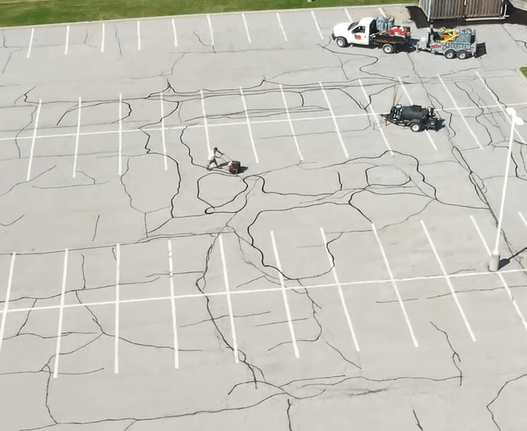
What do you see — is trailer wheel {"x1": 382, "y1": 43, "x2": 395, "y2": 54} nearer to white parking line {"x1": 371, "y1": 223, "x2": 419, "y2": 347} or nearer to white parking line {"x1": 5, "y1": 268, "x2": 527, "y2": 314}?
white parking line {"x1": 371, "y1": 223, "x2": 419, "y2": 347}

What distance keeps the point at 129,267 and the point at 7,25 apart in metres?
24.0

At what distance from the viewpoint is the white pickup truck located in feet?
142

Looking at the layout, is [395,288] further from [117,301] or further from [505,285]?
[117,301]

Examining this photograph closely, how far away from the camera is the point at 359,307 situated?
91.9ft

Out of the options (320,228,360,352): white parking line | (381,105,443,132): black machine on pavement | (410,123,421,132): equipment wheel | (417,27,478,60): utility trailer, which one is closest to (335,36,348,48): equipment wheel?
(417,27,478,60): utility trailer

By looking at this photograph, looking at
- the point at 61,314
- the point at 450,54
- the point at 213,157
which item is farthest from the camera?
the point at 450,54

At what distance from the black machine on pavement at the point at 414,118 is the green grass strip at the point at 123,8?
13.8 m

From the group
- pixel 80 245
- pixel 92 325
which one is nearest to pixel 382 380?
pixel 92 325

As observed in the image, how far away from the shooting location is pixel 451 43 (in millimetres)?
42344

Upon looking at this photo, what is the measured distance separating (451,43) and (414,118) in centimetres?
772

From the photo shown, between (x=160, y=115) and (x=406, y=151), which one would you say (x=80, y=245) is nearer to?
(x=160, y=115)

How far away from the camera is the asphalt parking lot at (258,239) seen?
2530cm

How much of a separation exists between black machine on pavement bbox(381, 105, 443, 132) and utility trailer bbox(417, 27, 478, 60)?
6654 mm

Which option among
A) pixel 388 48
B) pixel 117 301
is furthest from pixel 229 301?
pixel 388 48
